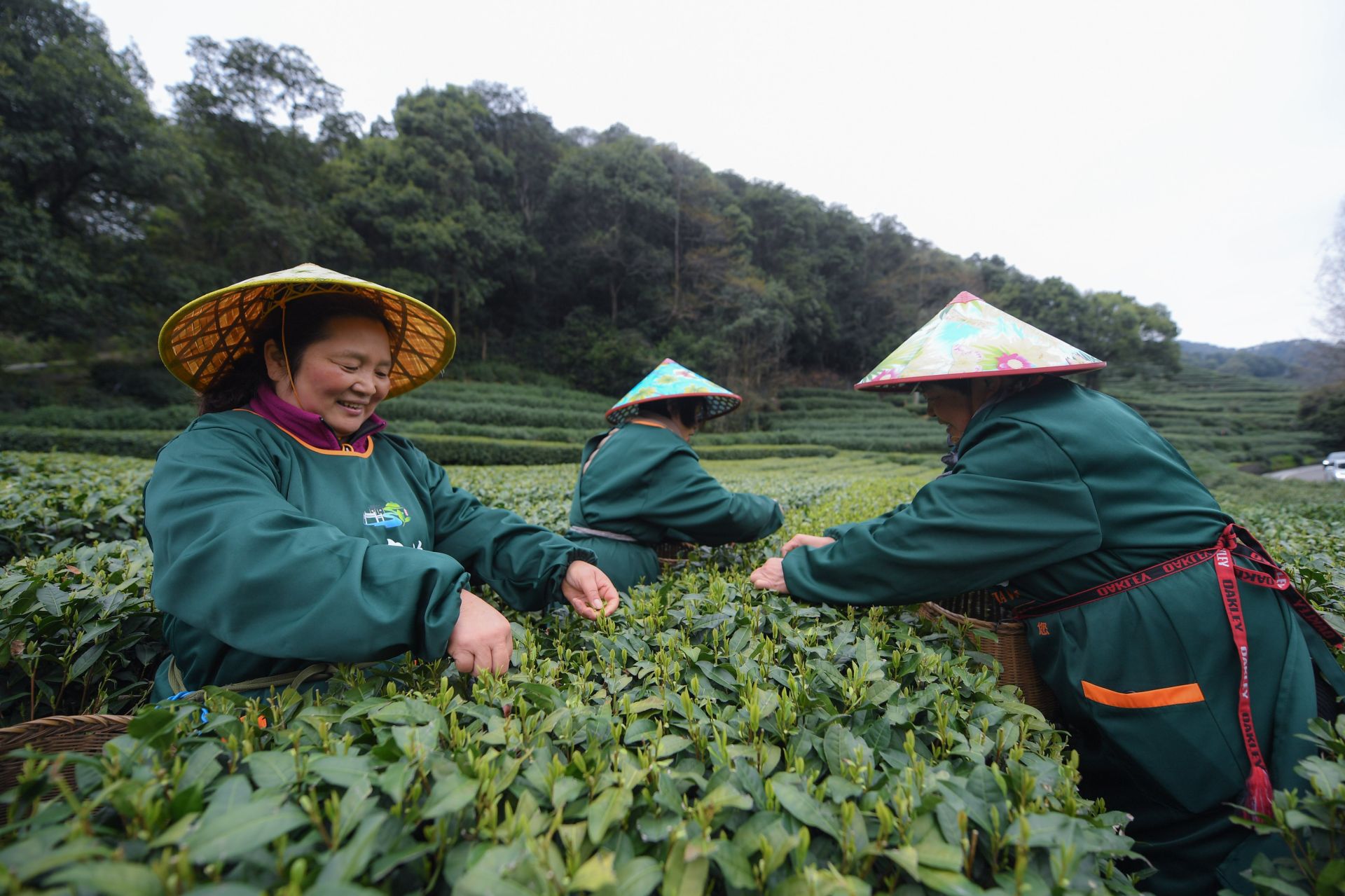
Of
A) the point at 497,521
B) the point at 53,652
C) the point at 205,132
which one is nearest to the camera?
the point at 53,652

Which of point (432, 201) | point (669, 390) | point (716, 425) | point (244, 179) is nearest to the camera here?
point (669, 390)

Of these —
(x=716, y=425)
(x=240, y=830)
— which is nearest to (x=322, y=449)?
(x=240, y=830)

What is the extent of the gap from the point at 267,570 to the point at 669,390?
204cm

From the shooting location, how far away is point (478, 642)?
53.3 inches

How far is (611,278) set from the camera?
122ft

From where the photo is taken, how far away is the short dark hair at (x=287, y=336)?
5.79ft

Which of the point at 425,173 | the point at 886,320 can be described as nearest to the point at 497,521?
the point at 425,173

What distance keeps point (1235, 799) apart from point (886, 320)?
47993mm

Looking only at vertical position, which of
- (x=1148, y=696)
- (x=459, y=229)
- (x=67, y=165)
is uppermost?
(x=459, y=229)

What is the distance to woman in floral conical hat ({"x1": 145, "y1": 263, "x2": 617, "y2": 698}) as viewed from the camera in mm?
1219

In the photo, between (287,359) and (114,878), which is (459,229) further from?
(114,878)

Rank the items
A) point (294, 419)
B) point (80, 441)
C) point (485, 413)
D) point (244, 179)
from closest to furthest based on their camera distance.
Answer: point (294, 419)
point (80, 441)
point (485, 413)
point (244, 179)

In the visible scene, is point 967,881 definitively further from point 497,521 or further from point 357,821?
point 497,521

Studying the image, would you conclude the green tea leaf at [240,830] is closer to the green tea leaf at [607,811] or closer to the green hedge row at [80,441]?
the green tea leaf at [607,811]
